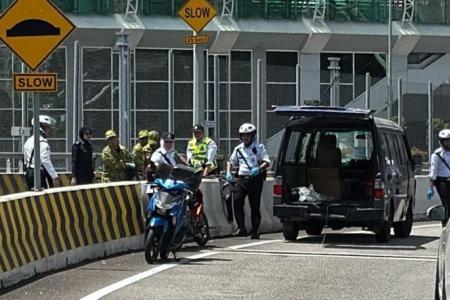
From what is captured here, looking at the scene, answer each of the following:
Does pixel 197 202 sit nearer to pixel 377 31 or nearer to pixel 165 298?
pixel 165 298

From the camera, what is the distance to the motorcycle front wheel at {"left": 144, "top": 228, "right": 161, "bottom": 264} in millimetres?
12438

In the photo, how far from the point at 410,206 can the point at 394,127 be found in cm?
148

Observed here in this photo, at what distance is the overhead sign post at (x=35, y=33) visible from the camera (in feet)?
40.2

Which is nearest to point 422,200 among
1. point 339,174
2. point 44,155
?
point 339,174

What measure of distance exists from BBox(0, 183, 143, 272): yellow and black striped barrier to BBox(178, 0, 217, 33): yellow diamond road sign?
484 cm

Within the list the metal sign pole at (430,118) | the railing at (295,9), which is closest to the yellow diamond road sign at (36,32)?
the metal sign pole at (430,118)

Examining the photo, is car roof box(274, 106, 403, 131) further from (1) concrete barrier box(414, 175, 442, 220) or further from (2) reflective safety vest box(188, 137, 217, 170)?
(1) concrete barrier box(414, 175, 442, 220)

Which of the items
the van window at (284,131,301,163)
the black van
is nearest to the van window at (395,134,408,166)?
the black van

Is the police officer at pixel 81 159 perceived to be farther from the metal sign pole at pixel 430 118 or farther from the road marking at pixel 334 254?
the metal sign pole at pixel 430 118

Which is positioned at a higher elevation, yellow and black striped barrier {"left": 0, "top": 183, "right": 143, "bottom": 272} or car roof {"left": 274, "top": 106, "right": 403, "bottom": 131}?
car roof {"left": 274, "top": 106, "right": 403, "bottom": 131}

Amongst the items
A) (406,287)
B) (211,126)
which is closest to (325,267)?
(406,287)

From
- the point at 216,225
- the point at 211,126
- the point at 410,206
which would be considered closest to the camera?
the point at 216,225

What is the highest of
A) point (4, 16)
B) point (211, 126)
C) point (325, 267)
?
point (4, 16)

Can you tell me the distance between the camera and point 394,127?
A: 1705 centimetres
